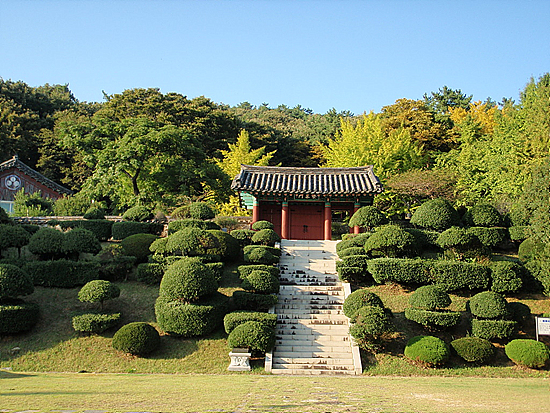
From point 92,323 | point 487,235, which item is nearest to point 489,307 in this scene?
point 487,235

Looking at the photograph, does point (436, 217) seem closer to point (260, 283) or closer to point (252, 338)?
point (260, 283)

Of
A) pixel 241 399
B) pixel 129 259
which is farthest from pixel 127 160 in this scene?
pixel 241 399

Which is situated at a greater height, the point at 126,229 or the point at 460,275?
the point at 126,229

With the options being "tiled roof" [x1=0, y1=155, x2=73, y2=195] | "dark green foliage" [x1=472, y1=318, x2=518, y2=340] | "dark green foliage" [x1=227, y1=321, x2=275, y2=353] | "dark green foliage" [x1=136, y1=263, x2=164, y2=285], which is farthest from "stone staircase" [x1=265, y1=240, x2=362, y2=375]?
"tiled roof" [x1=0, y1=155, x2=73, y2=195]

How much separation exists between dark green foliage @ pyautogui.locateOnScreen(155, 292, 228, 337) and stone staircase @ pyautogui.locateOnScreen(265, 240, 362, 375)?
6.52 ft

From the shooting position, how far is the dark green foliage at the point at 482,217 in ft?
60.6

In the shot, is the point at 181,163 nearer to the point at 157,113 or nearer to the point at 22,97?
the point at 157,113

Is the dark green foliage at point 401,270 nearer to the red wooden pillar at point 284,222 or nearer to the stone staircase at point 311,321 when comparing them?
the stone staircase at point 311,321

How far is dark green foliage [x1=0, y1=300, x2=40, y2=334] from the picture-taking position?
13188 millimetres

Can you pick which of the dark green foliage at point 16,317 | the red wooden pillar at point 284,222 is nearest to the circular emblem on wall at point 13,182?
the red wooden pillar at point 284,222

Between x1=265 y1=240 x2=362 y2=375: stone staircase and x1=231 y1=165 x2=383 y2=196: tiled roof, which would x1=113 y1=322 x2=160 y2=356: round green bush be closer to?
x1=265 y1=240 x2=362 y2=375: stone staircase

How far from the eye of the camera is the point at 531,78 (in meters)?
22.7

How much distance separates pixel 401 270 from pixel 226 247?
635 centimetres

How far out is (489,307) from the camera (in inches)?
525
